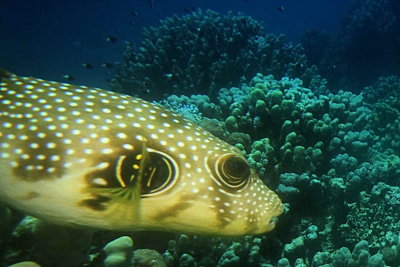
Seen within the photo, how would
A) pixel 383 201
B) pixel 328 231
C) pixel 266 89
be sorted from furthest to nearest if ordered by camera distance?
pixel 266 89 < pixel 383 201 < pixel 328 231

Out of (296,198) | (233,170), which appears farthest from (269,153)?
(233,170)

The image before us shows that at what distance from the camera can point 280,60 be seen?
12.3m

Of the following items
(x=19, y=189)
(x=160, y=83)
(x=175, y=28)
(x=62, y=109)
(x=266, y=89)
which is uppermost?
(x=175, y=28)

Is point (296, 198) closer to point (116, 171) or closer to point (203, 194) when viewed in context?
point (203, 194)

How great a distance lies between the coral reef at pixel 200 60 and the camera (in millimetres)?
10383

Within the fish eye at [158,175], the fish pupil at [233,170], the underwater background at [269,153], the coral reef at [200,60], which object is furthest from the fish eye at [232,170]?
the coral reef at [200,60]

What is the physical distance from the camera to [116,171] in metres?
2.49

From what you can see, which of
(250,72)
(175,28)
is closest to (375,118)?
(250,72)

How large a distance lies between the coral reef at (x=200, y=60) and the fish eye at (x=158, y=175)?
23.0ft

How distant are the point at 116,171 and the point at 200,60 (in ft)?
29.2

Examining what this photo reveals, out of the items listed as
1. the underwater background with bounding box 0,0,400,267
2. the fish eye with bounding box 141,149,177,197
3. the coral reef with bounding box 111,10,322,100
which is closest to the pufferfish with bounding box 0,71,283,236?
the fish eye with bounding box 141,149,177,197

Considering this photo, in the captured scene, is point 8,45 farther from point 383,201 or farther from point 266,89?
point 383,201

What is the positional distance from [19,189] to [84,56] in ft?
119

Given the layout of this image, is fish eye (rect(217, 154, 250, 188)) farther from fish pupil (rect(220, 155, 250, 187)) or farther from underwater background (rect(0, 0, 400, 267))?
underwater background (rect(0, 0, 400, 267))
